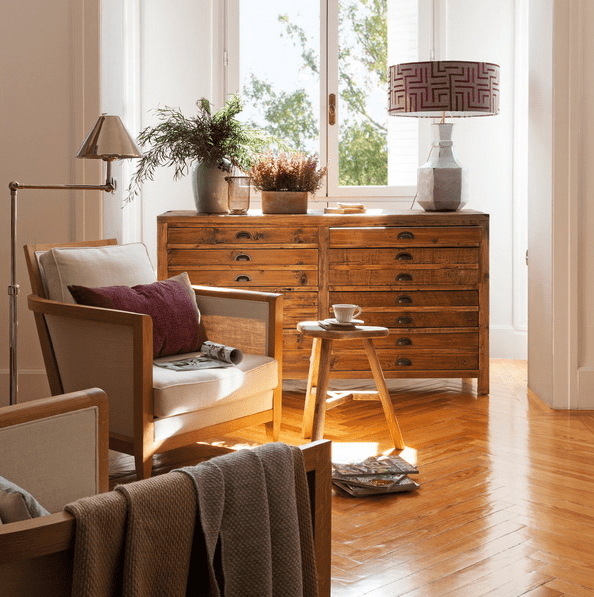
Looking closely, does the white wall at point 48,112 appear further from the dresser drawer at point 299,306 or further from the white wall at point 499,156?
the white wall at point 499,156

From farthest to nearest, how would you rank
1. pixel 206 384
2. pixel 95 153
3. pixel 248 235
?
pixel 248 235 → pixel 95 153 → pixel 206 384

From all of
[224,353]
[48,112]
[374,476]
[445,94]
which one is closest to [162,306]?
[224,353]

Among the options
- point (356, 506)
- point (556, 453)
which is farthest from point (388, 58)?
point (356, 506)

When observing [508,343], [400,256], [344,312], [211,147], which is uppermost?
[211,147]

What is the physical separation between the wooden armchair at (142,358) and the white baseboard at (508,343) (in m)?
2.55

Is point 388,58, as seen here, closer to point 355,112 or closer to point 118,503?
point 355,112

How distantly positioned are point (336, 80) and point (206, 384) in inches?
120

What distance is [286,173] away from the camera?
4590 mm

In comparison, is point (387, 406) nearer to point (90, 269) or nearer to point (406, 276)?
point (406, 276)

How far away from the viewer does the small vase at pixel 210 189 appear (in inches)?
178

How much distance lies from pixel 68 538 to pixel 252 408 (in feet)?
7.32

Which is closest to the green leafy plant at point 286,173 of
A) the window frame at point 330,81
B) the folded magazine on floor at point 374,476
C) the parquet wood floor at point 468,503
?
the window frame at point 330,81

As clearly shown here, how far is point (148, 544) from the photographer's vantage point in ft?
3.90

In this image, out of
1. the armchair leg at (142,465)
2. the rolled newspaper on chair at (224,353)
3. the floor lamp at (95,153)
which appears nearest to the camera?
the armchair leg at (142,465)
